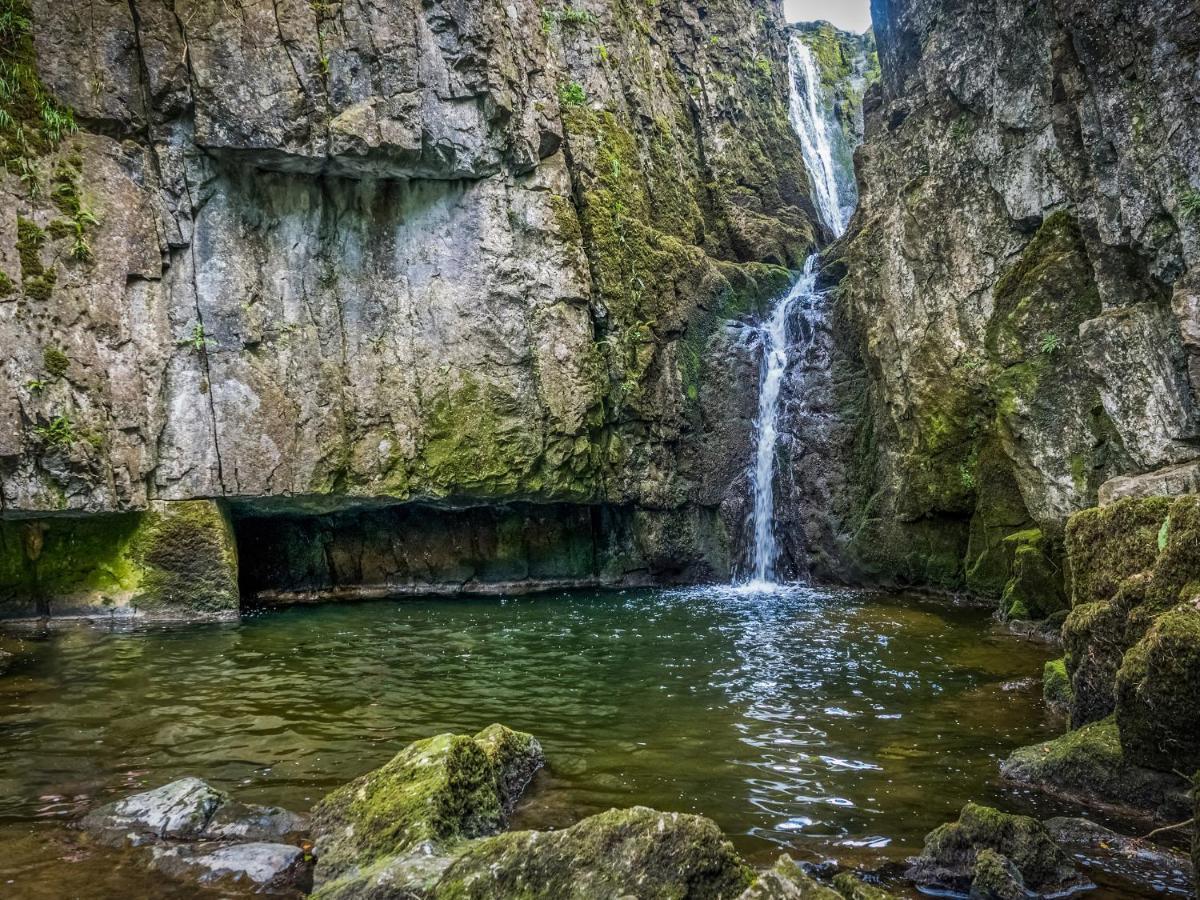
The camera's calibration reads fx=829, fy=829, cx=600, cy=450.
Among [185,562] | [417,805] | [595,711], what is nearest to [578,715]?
[595,711]

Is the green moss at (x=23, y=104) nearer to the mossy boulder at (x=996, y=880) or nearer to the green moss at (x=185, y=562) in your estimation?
the green moss at (x=185, y=562)

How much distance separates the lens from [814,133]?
33344 mm

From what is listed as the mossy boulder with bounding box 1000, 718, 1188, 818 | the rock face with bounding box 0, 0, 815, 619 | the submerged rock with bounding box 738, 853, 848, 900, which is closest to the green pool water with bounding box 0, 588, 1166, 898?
the mossy boulder with bounding box 1000, 718, 1188, 818

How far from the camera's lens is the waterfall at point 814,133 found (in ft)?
102

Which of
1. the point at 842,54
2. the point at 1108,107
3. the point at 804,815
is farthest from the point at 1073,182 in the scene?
the point at 842,54

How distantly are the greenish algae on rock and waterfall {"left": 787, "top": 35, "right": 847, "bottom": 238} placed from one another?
23.2 m

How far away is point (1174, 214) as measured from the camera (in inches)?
414

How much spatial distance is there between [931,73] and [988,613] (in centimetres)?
1059

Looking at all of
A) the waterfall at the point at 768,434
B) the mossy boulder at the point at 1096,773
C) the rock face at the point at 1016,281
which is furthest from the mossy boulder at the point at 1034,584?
the mossy boulder at the point at 1096,773

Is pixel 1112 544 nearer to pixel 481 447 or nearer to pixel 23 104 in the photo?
pixel 481 447

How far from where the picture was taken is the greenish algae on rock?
50.1ft

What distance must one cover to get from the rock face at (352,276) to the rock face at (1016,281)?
415 centimetres

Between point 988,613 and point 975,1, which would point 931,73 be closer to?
point 975,1

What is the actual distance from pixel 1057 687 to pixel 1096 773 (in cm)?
269
